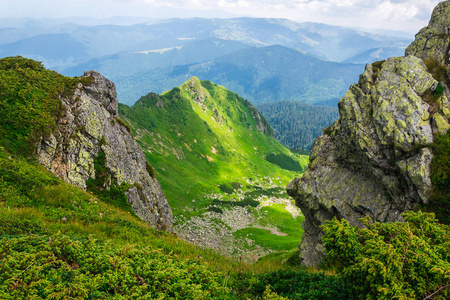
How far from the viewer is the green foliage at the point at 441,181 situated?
76.4ft

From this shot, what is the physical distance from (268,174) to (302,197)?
136087 mm

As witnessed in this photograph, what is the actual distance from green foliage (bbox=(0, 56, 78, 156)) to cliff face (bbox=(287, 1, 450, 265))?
38.4 meters

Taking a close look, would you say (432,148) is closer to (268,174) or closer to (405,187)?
(405,187)

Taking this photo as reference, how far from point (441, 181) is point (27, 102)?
4891 centimetres

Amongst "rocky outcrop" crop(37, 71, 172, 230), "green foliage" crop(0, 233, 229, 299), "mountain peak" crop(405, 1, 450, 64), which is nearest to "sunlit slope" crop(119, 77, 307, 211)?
"rocky outcrop" crop(37, 71, 172, 230)

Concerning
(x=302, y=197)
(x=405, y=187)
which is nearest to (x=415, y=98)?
(x=405, y=187)

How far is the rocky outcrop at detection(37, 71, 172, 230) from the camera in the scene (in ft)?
102

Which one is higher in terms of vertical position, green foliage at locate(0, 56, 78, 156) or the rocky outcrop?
green foliage at locate(0, 56, 78, 156)

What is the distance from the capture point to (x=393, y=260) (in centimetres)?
815

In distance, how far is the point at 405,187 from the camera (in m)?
27.3

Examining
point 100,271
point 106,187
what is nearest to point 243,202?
point 106,187

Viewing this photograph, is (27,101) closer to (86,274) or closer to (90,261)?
(90,261)

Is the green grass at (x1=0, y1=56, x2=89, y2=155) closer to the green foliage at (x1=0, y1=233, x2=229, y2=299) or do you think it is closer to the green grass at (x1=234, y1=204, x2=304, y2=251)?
the green foliage at (x1=0, y1=233, x2=229, y2=299)

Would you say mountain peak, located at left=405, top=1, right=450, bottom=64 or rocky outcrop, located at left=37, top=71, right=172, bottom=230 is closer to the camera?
rocky outcrop, located at left=37, top=71, right=172, bottom=230
